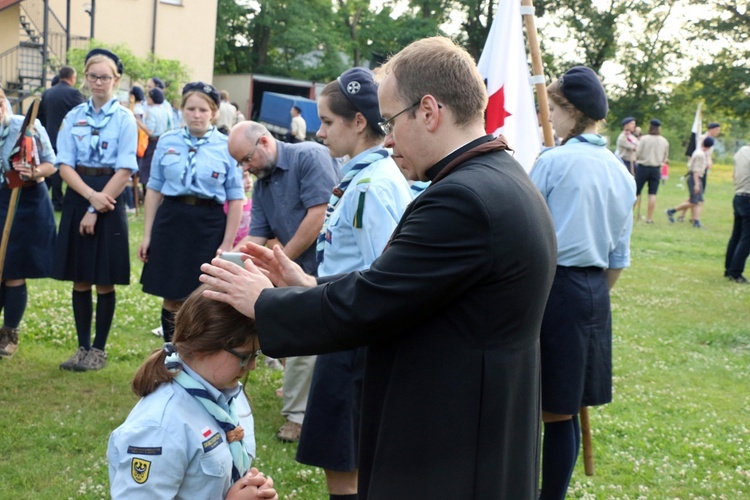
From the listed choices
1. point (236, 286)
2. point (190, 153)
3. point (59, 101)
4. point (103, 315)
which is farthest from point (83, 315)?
point (59, 101)

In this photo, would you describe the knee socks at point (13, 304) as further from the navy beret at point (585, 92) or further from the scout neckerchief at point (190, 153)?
the navy beret at point (585, 92)

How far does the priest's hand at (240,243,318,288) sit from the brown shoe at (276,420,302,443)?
9.88ft

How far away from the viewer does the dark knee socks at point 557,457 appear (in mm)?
Answer: 4211

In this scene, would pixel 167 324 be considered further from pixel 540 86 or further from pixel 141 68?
pixel 141 68

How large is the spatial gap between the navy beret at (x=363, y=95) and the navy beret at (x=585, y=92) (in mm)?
1047

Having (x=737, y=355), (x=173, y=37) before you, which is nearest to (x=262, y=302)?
(x=737, y=355)

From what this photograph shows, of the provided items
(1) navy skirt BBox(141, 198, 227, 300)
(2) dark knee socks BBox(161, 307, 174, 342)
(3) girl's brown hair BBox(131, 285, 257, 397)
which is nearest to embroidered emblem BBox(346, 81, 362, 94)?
(3) girl's brown hair BBox(131, 285, 257, 397)

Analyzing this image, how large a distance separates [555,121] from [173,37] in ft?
93.0

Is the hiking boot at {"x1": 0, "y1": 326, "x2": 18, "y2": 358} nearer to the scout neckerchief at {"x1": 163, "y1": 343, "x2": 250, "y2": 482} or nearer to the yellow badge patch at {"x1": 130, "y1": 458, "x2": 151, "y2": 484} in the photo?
the scout neckerchief at {"x1": 163, "y1": 343, "x2": 250, "y2": 482}

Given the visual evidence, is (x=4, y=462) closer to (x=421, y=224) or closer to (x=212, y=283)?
(x=212, y=283)

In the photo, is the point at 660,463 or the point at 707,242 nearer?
the point at 660,463

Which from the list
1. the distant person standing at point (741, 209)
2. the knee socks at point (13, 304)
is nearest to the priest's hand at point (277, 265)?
the knee socks at point (13, 304)

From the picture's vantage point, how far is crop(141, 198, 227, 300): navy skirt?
5.99m

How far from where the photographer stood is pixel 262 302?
221cm
